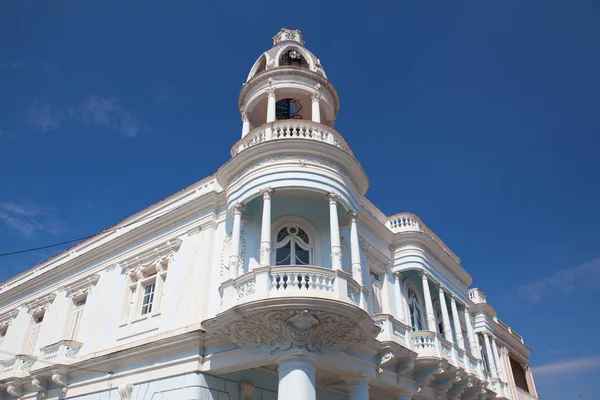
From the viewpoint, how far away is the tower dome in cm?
1628

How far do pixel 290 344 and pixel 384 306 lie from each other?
20.8 ft

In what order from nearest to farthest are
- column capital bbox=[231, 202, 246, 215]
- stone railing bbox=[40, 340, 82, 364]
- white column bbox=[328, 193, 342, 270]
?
white column bbox=[328, 193, 342, 270] → column capital bbox=[231, 202, 246, 215] → stone railing bbox=[40, 340, 82, 364]

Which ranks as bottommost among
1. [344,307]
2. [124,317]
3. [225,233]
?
[344,307]

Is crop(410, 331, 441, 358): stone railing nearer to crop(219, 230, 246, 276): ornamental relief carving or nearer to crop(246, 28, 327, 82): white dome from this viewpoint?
crop(219, 230, 246, 276): ornamental relief carving

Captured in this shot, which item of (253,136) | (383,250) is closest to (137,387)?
(253,136)

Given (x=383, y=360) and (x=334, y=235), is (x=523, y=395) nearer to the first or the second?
(x=383, y=360)

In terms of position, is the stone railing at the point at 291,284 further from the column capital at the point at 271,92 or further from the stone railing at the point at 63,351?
the stone railing at the point at 63,351

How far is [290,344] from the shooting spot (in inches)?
438

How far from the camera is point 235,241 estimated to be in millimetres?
12969

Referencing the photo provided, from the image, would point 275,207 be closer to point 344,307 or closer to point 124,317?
point 344,307

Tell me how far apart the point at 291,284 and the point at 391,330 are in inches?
197

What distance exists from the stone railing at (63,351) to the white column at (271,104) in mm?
10326

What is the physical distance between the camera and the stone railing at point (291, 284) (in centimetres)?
1122

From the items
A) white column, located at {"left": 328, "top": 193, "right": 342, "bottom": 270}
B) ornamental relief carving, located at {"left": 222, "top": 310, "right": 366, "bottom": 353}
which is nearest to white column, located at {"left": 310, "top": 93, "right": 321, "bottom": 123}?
white column, located at {"left": 328, "top": 193, "right": 342, "bottom": 270}
